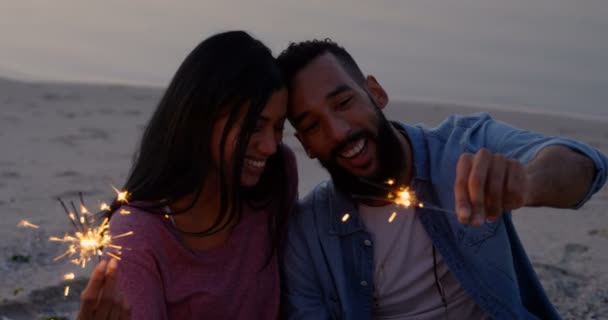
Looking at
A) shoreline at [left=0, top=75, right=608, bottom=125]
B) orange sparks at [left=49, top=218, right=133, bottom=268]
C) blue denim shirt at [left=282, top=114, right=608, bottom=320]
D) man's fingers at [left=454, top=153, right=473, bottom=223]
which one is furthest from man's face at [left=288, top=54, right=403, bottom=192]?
shoreline at [left=0, top=75, right=608, bottom=125]

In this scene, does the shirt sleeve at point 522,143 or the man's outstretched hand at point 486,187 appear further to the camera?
the shirt sleeve at point 522,143

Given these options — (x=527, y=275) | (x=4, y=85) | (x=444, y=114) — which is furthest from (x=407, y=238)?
(x=4, y=85)

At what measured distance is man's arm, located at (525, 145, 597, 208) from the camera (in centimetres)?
248

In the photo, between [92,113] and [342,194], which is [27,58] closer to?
[92,113]

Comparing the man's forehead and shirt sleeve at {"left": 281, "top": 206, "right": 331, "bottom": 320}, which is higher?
the man's forehead

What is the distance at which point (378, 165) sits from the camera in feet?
10.4

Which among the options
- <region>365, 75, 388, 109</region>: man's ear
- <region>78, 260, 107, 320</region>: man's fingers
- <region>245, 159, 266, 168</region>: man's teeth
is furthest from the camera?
<region>365, 75, 388, 109</region>: man's ear

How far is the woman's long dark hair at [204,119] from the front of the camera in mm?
3018

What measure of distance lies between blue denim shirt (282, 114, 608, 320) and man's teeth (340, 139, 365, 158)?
0.30 m

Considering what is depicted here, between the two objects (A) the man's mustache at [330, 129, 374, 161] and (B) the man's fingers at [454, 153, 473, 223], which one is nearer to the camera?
(B) the man's fingers at [454, 153, 473, 223]

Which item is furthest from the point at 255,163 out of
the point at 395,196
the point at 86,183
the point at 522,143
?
the point at 86,183

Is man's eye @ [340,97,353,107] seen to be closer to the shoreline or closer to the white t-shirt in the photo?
the white t-shirt

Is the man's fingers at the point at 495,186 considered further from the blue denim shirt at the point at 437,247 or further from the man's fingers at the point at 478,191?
the blue denim shirt at the point at 437,247

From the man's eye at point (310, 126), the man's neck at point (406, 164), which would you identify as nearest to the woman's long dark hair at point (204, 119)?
the man's eye at point (310, 126)
